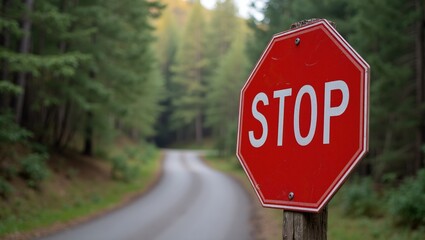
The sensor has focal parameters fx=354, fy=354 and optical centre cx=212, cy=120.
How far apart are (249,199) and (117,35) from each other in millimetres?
10108

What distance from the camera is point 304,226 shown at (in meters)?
1.69

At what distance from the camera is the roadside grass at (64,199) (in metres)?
9.84

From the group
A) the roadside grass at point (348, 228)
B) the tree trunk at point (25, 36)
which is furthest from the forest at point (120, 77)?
the roadside grass at point (348, 228)

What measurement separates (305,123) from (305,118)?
0.02 meters

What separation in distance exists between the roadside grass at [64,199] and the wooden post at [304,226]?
9.03 metres

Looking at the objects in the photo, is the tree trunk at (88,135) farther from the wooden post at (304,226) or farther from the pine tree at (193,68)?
the pine tree at (193,68)

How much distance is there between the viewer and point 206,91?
55.9 metres

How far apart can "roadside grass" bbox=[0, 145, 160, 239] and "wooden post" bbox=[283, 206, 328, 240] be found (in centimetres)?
903

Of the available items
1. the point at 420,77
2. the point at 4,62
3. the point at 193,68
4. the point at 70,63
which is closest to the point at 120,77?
the point at 70,63

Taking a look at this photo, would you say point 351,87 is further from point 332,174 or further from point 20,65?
point 20,65

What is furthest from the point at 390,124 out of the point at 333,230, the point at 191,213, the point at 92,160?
the point at 92,160

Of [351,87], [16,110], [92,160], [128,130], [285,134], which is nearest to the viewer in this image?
[351,87]

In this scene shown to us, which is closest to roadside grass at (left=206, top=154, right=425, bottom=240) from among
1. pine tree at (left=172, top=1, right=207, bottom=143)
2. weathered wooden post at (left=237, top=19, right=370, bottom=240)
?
weathered wooden post at (left=237, top=19, right=370, bottom=240)

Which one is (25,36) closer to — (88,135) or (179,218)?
(179,218)
